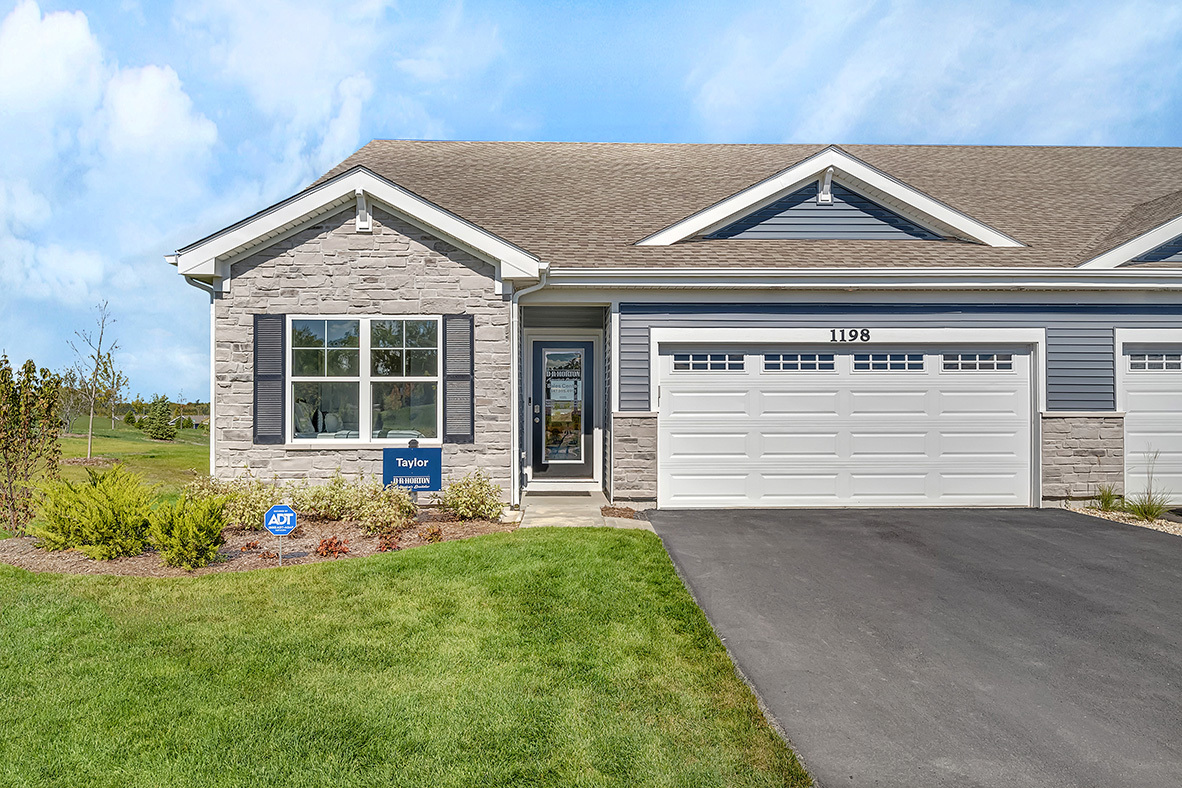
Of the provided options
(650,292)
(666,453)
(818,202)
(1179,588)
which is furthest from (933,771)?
(818,202)

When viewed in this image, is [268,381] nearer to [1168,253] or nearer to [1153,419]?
[1153,419]

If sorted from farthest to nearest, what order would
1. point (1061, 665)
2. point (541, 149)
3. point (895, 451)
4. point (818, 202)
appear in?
point (541, 149) < point (818, 202) < point (895, 451) < point (1061, 665)

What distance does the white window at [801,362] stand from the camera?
29.6ft

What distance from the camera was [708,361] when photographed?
9.02m

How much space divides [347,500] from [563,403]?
408 centimetres

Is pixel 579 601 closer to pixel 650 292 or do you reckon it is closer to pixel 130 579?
pixel 130 579

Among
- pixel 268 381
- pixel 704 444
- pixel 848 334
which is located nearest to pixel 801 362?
pixel 848 334

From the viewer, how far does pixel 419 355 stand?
848 cm

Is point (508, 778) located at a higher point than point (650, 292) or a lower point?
lower

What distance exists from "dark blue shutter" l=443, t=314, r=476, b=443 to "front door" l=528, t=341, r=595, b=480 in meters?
2.23

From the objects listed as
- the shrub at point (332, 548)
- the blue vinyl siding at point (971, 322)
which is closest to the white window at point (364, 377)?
the shrub at point (332, 548)

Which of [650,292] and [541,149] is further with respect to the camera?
[541,149]

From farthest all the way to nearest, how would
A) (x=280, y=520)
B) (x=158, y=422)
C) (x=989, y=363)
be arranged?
(x=158, y=422)
(x=989, y=363)
(x=280, y=520)

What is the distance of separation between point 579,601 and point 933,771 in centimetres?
260
